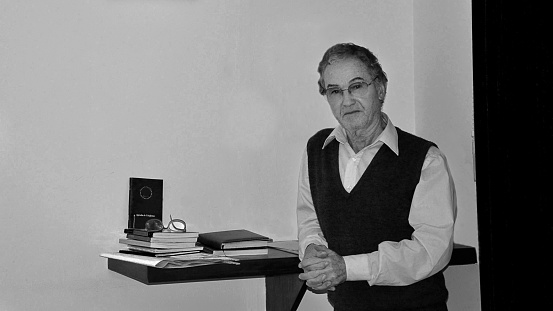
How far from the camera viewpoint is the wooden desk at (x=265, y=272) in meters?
1.88

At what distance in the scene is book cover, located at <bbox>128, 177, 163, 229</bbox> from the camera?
7.71 ft

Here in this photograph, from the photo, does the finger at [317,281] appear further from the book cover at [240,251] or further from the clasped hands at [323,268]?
the book cover at [240,251]

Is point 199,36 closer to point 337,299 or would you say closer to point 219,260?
point 219,260

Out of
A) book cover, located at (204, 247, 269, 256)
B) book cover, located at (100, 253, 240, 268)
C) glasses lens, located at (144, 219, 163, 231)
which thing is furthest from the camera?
glasses lens, located at (144, 219, 163, 231)

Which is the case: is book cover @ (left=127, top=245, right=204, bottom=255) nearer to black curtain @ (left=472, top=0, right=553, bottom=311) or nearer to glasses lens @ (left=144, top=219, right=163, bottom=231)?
glasses lens @ (left=144, top=219, right=163, bottom=231)

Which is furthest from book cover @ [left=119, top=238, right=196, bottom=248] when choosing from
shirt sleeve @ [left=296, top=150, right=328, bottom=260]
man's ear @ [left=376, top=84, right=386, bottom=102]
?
man's ear @ [left=376, top=84, right=386, bottom=102]

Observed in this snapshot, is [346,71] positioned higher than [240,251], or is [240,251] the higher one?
[346,71]

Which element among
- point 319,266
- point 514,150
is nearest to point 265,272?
point 319,266

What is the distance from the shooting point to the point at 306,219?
210cm

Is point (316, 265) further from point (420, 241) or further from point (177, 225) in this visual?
point (177, 225)

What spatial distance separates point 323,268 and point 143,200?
0.84m

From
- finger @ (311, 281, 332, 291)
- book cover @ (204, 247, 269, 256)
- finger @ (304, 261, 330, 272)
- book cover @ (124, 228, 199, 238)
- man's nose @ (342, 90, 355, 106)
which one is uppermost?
man's nose @ (342, 90, 355, 106)

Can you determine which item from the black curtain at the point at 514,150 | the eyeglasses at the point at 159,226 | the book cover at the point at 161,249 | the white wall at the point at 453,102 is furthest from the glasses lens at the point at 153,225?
the black curtain at the point at 514,150

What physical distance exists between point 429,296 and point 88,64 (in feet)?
4.71
